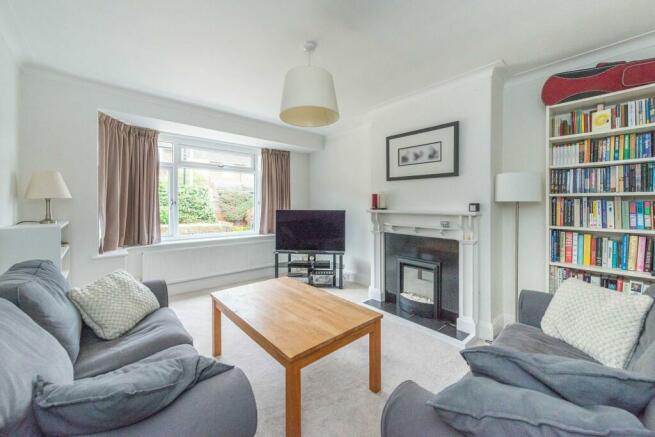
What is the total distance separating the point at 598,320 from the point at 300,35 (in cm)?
244

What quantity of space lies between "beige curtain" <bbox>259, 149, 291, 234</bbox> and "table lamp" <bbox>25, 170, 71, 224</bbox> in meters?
2.47

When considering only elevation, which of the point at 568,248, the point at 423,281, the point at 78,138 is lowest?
the point at 423,281

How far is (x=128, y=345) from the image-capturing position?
144cm

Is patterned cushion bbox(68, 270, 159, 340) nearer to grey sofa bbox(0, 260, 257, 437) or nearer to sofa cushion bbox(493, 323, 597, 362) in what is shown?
grey sofa bbox(0, 260, 257, 437)

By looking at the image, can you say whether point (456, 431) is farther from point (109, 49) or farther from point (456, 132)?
point (109, 49)

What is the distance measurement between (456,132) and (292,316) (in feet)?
7.30

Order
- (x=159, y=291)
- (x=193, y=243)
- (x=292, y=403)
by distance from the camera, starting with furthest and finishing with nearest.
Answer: (x=193, y=243), (x=159, y=291), (x=292, y=403)

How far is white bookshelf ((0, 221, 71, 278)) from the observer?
1.98m

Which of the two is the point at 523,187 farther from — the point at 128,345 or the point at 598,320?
the point at 128,345

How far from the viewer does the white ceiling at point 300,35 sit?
66.2 inches

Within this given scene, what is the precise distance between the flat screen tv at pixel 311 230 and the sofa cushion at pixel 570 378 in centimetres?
304

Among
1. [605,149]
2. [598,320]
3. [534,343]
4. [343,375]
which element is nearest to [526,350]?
[534,343]

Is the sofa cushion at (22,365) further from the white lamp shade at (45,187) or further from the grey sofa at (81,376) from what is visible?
the white lamp shade at (45,187)

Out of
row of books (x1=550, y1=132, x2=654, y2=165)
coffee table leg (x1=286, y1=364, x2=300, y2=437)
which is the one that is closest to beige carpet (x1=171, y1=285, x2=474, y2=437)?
coffee table leg (x1=286, y1=364, x2=300, y2=437)
